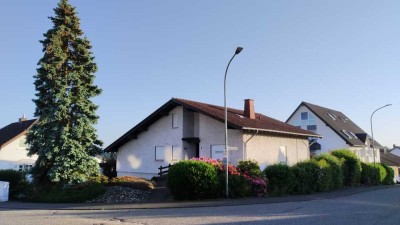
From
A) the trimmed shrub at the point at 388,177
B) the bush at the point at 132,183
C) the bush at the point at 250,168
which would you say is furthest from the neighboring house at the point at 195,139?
the trimmed shrub at the point at 388,177

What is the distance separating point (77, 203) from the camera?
19.7m

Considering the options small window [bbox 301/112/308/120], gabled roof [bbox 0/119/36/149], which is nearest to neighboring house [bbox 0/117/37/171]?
gabled roof [bbox 0/119/36/149]

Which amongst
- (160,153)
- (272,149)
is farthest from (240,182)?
(160,153)

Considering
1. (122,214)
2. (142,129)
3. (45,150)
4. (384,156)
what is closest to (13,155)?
(142,129)

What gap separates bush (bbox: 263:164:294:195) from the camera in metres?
22.3

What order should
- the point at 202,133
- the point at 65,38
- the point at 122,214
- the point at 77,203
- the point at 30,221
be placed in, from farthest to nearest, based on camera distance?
the point at 202,133 → the point at 65,38 → the point at 77,203 → the point at 122,214 → the point at 30,221

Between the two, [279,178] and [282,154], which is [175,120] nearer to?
[282,154]

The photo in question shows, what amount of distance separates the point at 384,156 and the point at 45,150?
67631 millimetres

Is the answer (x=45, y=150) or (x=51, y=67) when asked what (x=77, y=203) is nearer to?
(x=45, y=150)

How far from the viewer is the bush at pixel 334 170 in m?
28.5

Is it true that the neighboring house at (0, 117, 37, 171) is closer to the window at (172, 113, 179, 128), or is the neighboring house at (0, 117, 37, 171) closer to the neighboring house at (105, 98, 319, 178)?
the neighboring house at (105, 98, 319, 178)

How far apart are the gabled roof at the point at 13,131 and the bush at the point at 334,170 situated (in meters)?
28.0

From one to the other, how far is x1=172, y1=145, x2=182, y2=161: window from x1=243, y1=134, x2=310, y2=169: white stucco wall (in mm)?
5254

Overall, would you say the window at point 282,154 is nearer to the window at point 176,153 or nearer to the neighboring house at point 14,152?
the window at point 176,153
